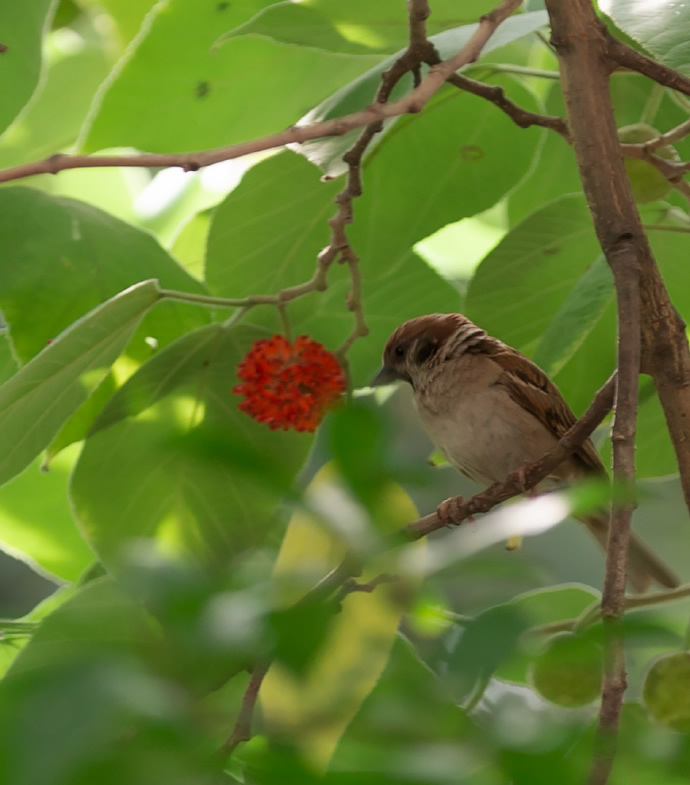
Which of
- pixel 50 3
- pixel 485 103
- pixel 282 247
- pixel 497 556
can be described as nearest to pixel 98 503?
pixel 282 247

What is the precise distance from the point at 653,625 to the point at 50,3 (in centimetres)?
113

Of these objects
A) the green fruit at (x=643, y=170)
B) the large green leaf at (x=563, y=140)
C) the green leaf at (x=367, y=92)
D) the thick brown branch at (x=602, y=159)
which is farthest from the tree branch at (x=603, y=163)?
the large green leaf at (x=563, y=140)

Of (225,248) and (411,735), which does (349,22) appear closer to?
(225,248)

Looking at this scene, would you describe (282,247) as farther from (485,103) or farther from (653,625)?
(653,625)

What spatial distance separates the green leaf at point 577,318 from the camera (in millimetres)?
1101

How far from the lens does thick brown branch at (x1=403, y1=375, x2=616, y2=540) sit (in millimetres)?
899

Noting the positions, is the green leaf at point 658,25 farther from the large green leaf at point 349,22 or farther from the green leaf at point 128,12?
the green leaf at point 128,12

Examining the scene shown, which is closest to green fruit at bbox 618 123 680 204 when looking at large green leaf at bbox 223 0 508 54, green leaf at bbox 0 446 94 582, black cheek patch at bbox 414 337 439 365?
large green leaf at bbox 223 0 508 54

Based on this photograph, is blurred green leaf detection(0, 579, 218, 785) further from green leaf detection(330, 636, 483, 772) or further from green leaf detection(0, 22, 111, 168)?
green leaf detection(0, 22, 111, 168)

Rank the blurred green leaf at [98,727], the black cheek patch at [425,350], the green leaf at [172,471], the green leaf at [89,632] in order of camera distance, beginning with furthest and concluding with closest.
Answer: the black cheek patch at [425,350] < the green leaf at [172,471] < the green leaf at [89,632] < the blurred green leaf at [98,727]

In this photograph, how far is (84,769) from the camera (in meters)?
0.28

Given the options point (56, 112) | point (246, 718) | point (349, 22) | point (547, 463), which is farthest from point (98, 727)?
point (56, 112)

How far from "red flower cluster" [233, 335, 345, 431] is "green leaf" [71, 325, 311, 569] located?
0.03 m

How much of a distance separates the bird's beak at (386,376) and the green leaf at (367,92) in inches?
23.2
